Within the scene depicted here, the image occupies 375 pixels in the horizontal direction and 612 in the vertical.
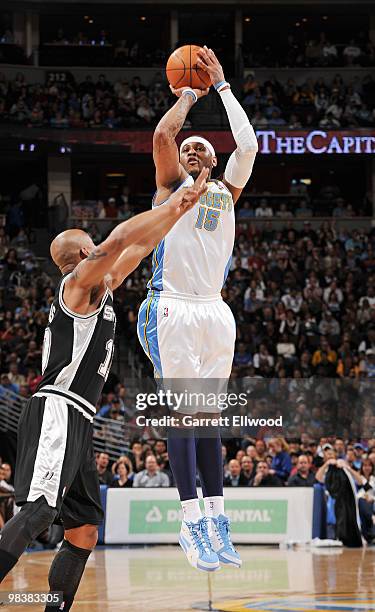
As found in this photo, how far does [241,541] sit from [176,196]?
10.2 m

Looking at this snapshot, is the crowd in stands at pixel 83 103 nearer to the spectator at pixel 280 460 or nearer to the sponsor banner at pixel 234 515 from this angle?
the spectator at pixel 280 460

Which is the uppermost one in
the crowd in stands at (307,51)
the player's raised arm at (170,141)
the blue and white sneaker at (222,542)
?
the crowd in stands at (307,51)

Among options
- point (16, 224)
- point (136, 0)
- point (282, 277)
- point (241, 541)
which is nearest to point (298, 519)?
point (241, 541)

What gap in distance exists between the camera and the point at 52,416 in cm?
634

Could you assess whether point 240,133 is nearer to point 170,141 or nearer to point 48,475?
point 170,141

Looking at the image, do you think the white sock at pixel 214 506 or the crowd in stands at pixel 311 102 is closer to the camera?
the white sock at pixel 214 506

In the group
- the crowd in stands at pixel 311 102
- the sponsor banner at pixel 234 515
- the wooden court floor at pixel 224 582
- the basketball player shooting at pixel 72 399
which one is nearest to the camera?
the basketball player shooting at pixel 72 399

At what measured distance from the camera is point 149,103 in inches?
1101

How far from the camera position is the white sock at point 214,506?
6879 millimetres

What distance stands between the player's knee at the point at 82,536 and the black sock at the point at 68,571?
0.03m

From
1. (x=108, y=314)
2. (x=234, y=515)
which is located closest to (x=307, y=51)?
(x=234, y=515)

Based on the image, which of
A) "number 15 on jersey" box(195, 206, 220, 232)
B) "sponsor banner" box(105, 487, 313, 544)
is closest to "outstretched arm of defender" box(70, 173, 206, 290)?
"number 15 on jersey" box(195, 206, 220, 232)

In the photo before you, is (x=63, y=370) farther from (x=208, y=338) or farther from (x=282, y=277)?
(x=282, y=277)

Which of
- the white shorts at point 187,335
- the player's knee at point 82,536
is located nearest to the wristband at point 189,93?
the white shorts at point 187,335
